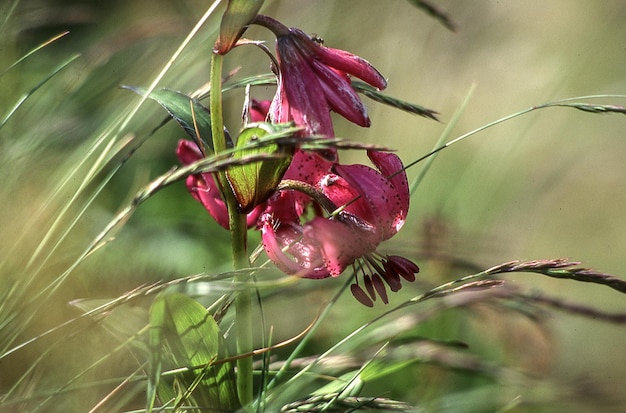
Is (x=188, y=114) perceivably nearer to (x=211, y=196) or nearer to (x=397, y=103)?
(x=211, y=196)

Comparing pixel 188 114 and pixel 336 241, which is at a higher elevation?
pixel 188 114

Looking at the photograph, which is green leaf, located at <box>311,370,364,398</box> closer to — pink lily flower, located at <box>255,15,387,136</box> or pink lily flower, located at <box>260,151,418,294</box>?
pink lily flower, located at <box>260,151,418,294</box>

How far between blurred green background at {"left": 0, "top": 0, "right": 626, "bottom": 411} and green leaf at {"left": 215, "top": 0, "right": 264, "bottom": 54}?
0.53ft

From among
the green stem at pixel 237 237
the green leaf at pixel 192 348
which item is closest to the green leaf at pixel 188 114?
the green stem at pixel 237 237

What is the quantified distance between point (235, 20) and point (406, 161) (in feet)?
4.11

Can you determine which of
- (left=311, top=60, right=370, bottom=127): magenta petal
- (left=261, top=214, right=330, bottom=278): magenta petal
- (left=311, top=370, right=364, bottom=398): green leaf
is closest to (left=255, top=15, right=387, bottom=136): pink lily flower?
(left=311, top=60, right=370, bottom=127): magenta petal

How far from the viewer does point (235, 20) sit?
68cm

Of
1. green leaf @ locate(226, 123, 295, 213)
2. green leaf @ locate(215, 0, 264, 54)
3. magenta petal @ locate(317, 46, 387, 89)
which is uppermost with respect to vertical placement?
green leaf @ locate(215, 0, 264, 54)

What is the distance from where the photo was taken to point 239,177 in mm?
701

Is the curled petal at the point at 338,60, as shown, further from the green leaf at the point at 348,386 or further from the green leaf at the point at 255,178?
the green leaf at the point at 348,386

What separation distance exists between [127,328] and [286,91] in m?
0.24

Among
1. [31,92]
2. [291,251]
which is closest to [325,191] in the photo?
[291,251]

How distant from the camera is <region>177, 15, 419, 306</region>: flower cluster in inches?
27.6

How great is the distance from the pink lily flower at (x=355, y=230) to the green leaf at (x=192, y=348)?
86 millimetres
